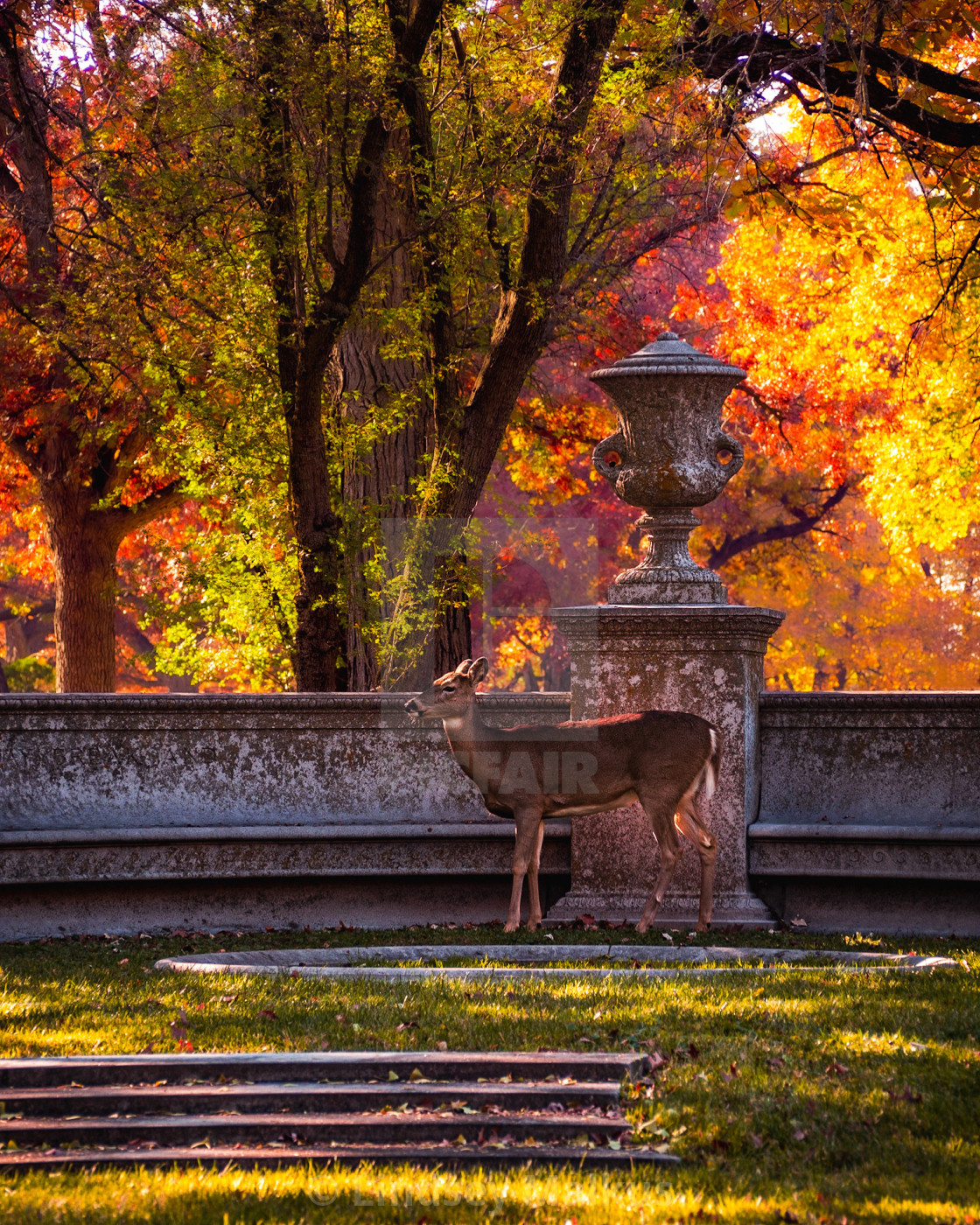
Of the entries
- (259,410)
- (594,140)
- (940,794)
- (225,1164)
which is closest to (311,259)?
(259,410)

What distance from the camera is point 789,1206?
4047 millimetres

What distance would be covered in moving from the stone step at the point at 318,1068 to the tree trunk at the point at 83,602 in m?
13.7

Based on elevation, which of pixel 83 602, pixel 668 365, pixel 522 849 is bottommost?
pixel 522 849

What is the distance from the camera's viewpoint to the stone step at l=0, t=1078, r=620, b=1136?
4.93 meters

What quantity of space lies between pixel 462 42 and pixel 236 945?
9134mm

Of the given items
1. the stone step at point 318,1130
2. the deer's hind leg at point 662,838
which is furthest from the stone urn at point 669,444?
the stone step at point 318,1130

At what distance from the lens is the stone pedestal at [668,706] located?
966 centimetres

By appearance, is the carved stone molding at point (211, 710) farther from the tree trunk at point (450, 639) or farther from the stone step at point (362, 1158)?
the stone step at point (362, 1158)

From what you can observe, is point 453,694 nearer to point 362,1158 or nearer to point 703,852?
point 703,852

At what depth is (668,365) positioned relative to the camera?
10.2 m

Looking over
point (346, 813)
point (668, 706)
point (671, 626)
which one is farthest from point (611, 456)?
point (346, 813)

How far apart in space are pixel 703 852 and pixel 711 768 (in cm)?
55

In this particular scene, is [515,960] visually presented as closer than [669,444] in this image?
Yes

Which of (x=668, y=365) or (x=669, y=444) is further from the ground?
(x=668, y=365)
